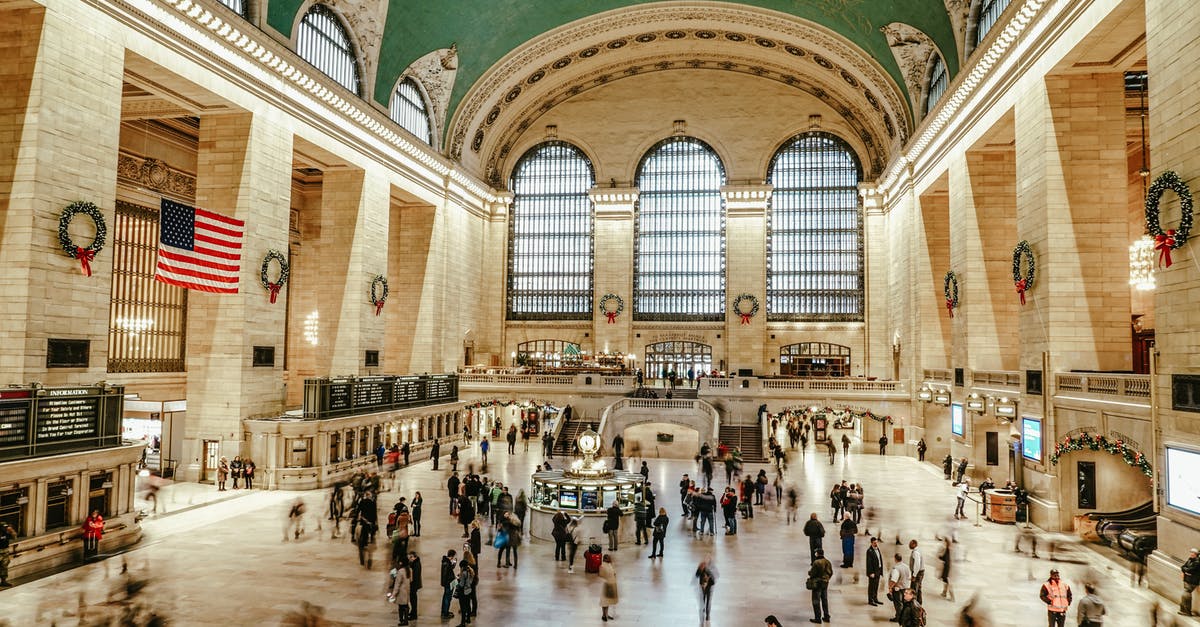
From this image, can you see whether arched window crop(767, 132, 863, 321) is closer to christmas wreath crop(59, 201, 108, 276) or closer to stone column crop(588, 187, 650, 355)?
stone column crop(588, 187, 650, 355)

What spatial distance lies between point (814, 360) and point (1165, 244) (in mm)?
28597

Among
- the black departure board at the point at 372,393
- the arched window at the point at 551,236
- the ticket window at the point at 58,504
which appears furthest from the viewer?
the arched window at the point at 551,236

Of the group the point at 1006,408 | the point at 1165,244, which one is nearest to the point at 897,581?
the point at 1165,244

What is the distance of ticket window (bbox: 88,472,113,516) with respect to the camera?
13719 mm

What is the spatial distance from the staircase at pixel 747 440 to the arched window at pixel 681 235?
11341 mm

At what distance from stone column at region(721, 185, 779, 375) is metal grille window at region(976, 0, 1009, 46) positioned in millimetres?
17251

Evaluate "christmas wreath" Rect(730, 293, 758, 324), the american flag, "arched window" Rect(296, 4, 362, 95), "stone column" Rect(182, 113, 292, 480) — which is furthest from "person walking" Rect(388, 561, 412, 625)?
"christmas wreath" Rect(730, 293, 758, 324)

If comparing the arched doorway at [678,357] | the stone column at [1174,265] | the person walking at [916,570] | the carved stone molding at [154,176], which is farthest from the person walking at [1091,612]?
the arched doorway at [678,357]

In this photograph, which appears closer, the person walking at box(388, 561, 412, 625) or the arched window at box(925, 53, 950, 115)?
the person walking at box(388, 561, 412, 625)

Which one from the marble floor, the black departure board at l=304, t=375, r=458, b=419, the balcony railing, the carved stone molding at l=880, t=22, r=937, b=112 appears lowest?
the marble floor

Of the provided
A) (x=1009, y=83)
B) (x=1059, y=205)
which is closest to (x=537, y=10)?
(x=1009, y=83)

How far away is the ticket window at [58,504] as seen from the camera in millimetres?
12828

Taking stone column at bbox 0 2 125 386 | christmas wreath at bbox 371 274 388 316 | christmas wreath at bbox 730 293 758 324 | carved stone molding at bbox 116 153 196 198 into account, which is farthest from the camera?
christmas wreath at bbox 730 293 758 324

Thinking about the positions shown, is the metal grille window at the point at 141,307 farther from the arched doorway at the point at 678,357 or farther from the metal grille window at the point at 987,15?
the metal grille window at the point at 987,15
